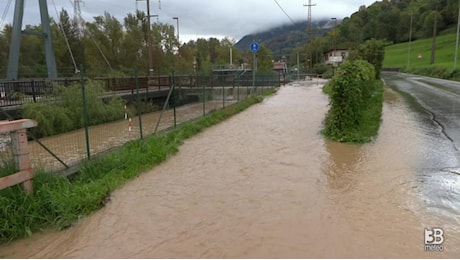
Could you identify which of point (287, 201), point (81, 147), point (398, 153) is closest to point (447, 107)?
point (398, 153)

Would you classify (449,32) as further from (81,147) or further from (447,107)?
(81,147)

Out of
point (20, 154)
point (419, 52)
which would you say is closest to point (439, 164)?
point (20, 154)

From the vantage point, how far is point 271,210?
5.20m

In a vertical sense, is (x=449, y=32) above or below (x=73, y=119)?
above

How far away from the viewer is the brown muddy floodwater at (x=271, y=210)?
4145mm

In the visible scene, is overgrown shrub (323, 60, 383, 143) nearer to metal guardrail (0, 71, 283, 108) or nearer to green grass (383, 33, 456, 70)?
metal guardrail (0, 71, 283, 108)

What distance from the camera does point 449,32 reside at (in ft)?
312

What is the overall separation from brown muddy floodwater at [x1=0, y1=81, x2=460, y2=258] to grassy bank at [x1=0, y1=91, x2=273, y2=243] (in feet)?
0.69

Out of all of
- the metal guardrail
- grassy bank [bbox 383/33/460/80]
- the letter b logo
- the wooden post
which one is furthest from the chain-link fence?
grassy bank [bbox 383/33/460/80]

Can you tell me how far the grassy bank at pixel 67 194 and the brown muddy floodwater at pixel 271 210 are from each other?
211 mm

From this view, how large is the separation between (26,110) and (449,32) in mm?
111127

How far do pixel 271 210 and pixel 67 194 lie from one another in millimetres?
3209

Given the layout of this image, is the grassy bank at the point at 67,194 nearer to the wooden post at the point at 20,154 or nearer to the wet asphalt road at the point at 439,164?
the wooden post at the point at 20,154

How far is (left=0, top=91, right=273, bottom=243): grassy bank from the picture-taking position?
181 inches
